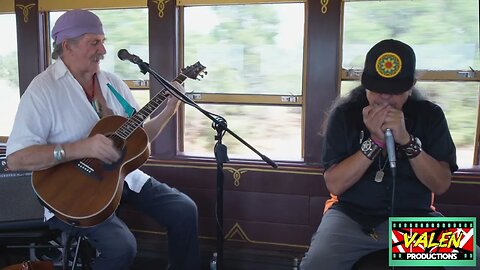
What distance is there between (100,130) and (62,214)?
1.30 ft

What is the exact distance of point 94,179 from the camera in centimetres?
196

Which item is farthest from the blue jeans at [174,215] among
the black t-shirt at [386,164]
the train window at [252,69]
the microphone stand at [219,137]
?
the black t-shirt at [386,164]

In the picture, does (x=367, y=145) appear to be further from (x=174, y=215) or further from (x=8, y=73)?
(x=8, y=73)

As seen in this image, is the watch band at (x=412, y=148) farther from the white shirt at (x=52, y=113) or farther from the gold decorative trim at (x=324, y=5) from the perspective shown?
the white shirt at (x=52, y=113)

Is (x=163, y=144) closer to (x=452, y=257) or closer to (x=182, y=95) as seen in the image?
(x=182, y=95)

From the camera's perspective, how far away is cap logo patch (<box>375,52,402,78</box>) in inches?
65.4

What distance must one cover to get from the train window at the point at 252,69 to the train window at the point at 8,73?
4.18ft

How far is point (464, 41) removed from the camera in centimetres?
242

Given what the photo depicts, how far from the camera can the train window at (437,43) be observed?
2420 millimetres

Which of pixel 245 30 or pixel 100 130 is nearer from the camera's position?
pixel 100 130

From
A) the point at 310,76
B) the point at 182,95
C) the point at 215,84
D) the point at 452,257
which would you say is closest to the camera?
the point at 452,257

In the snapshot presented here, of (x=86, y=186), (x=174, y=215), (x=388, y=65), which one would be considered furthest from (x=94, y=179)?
(x=388, y=65)

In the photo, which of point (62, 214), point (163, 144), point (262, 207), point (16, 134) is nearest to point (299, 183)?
point (262, 207)

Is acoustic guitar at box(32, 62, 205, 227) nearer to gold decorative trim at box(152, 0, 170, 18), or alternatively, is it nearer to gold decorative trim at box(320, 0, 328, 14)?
gold decorative trim at box(152, 0, 170, 18)
